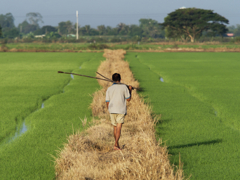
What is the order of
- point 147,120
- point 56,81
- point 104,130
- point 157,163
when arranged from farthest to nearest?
point 56,81 < point 147,120 < point 104,130 < point 157,163

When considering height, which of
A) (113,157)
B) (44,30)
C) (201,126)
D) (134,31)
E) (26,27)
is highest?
(26,27)

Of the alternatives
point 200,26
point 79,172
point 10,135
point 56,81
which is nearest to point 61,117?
point 10,135

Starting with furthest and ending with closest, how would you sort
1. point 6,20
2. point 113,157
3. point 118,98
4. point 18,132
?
1. point 6,20
2. point 18,132
3. point 118,98
4. point 113,157

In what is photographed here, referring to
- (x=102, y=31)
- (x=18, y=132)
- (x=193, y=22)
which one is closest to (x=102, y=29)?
(x=102, y=31)

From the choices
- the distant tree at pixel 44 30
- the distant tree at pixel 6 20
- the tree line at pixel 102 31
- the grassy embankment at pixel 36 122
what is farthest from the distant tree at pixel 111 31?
the grassy embankment at pixel 36 122

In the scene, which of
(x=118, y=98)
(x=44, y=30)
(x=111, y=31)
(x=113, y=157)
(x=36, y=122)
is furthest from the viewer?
(x=44, y=30)

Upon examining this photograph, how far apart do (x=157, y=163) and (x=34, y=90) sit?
466 inches

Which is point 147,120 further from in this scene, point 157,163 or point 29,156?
point 157,163

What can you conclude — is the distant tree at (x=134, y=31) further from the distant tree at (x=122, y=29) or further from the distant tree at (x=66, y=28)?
the distant tree at (x=66, y=28)

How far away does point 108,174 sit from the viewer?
171 inches

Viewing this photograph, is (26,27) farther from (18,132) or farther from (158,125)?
(158,125)

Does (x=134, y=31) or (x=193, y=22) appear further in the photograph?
(x=134, y=31)

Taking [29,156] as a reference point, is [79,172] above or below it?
above

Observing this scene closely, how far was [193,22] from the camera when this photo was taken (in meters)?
75.3
